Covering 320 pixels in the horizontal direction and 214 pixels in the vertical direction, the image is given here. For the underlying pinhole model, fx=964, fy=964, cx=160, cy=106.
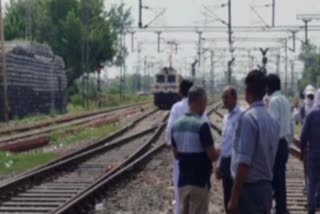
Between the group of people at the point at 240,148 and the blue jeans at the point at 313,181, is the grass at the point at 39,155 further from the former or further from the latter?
the group of people at the point at 240,148

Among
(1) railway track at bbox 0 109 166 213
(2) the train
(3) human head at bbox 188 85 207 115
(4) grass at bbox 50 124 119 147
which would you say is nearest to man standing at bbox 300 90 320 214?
(3) human head at bbox 188 85 207 115

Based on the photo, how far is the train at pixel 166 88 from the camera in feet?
214

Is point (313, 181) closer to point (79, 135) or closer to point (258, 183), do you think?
point (258, 183)

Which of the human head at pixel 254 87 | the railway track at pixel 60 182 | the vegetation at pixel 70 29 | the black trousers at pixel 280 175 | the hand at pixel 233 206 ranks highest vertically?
the vegetation at pixel 70 29

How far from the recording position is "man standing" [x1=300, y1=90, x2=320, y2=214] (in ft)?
40.7

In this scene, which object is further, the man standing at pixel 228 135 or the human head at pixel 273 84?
the human head at pixel 273 84

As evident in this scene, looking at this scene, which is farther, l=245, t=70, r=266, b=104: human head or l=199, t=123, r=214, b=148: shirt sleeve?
l=199, t=123, r=214, b=148: shirt sleeve

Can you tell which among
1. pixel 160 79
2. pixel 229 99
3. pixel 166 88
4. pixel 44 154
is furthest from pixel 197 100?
pixel 160 79

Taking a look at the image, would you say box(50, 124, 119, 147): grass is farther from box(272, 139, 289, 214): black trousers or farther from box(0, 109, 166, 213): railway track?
box(272, 139, 289, 214): black trousers

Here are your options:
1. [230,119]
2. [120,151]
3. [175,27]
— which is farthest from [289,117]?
[175,27]

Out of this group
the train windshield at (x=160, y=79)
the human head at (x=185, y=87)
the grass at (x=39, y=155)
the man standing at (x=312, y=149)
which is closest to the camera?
the human head at (x=185, y=87)

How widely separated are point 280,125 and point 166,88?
52.8 meters

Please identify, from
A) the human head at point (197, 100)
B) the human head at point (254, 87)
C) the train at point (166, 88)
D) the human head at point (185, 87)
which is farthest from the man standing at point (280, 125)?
the train at point (166, 88)

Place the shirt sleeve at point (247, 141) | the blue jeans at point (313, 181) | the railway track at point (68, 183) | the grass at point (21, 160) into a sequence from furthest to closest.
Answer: the grass at point (21, 160) < the railway track at point (68, 183) < the blue jeans at point (313, 181) < the shirt sleeve at point (247, 141)
